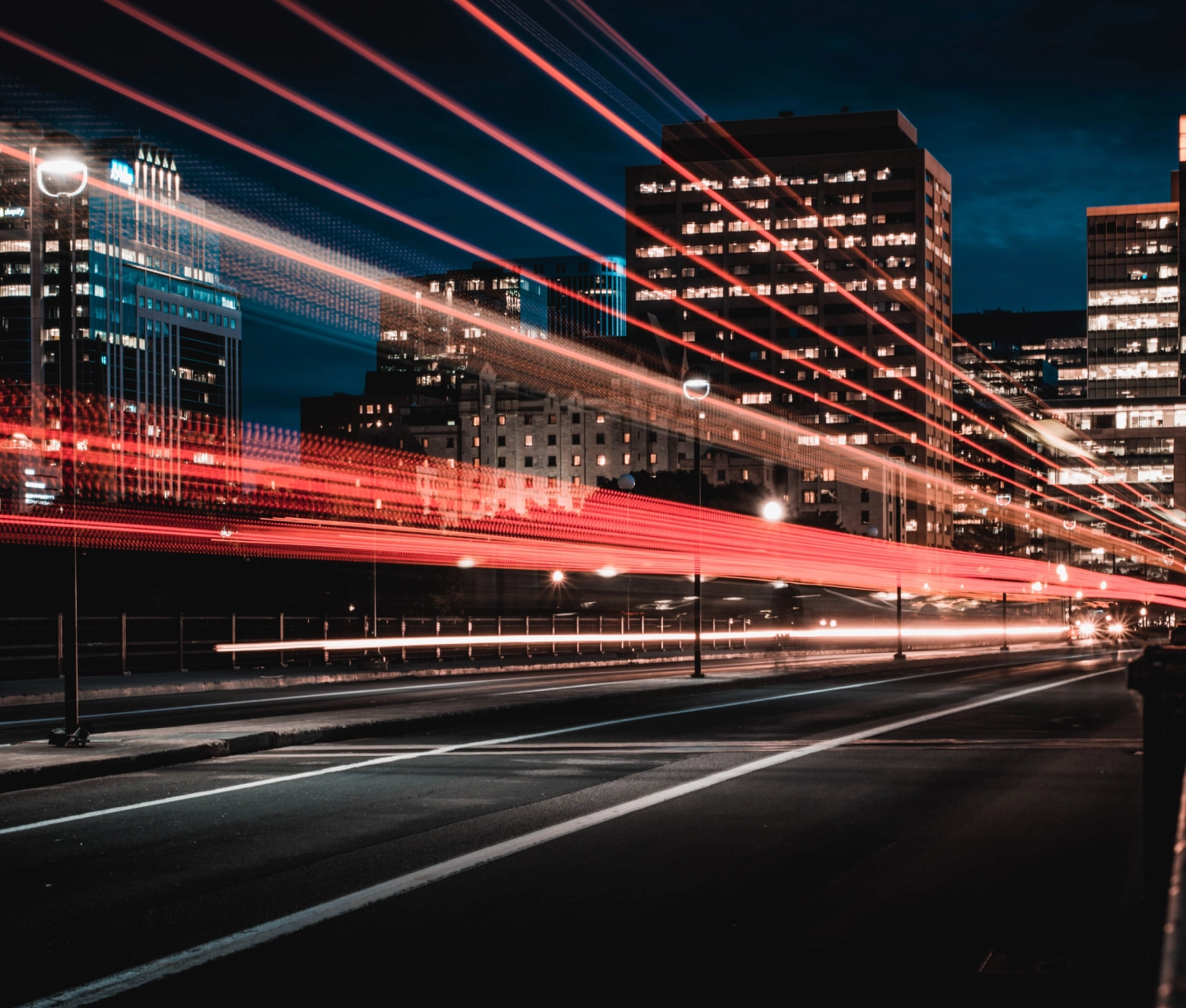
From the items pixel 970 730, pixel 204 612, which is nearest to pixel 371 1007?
pixel 970 730

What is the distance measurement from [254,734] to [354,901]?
8828 millimetres

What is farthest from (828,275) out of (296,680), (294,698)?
(294,698)

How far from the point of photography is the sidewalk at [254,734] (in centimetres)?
1305

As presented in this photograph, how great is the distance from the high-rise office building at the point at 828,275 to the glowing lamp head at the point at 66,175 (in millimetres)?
172776

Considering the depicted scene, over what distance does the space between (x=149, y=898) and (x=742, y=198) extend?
19724 centimetres

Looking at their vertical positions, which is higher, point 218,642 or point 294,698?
point 218,642

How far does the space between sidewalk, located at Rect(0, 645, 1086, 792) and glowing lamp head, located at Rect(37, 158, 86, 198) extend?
6.15m

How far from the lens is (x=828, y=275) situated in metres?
195

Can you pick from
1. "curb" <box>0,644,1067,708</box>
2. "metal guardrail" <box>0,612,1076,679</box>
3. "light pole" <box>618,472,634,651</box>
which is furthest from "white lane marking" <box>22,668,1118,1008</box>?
"light pole" <box>618,472,634,651</box>

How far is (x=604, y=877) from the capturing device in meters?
8.10

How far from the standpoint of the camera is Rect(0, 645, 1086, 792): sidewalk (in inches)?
514

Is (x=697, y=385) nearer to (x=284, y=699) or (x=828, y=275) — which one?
(x=284, y=699)

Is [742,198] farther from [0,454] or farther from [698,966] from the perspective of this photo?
[698,966]

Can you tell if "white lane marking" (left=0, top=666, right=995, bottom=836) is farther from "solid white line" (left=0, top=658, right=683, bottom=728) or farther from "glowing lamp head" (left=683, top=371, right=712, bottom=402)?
"solid white line" (left=0, top=658, right=683, bottom=728)
